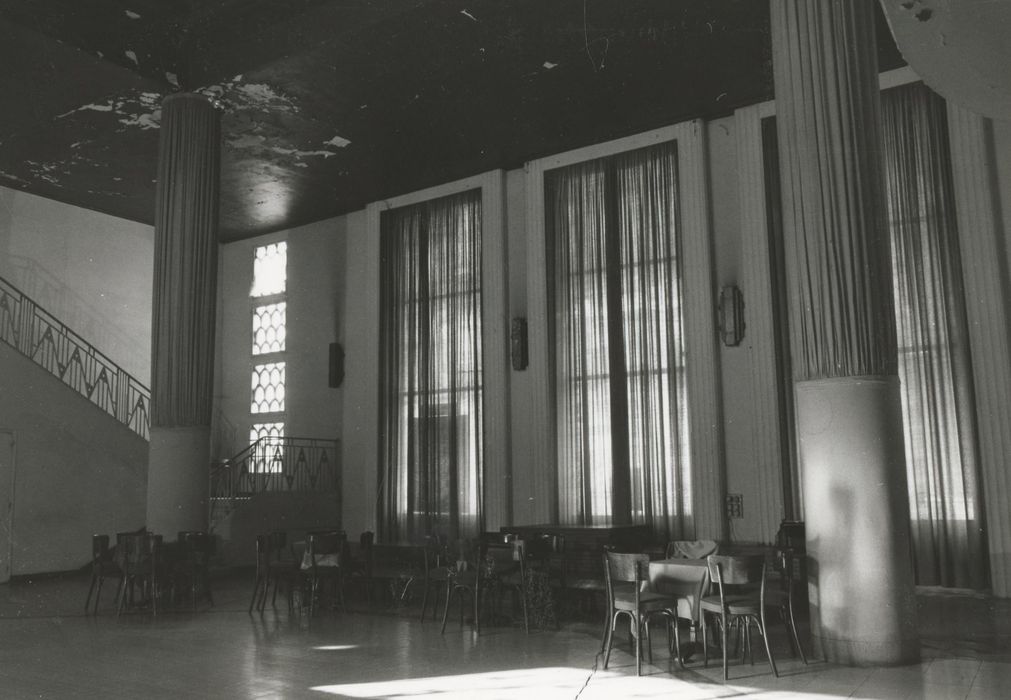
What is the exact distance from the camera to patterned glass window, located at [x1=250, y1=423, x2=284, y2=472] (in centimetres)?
1611

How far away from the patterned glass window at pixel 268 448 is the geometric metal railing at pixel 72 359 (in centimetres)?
199

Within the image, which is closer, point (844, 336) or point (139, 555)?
point (844, 336)

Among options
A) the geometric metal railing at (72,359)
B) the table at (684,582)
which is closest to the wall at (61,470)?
the geometric metal railing at (72,359)

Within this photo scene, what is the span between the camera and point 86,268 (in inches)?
641

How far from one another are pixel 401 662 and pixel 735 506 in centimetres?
580

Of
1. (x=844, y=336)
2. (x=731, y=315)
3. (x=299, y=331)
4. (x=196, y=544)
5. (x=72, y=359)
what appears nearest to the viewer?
(x=844, y=336)

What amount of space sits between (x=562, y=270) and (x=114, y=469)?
8228mm

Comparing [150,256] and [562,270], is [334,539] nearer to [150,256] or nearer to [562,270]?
[562,270]

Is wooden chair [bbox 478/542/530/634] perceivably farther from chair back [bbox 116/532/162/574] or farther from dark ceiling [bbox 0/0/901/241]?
dark ceiling [bbox 0/0/901/241]

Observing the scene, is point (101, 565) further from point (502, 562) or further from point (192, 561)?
point (502, 562)

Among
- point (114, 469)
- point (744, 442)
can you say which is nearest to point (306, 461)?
point (114, 469)

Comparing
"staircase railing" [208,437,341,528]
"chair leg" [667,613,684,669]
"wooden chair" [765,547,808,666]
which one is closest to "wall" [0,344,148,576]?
"staircase railing" [208,437,341,528]

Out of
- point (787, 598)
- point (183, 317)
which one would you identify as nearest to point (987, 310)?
point (787, 598)

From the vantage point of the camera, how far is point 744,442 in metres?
11.5
